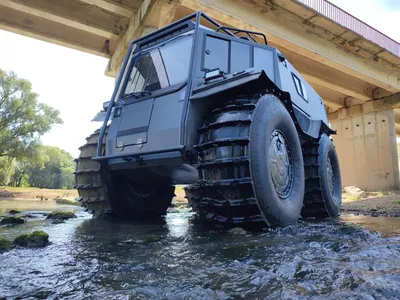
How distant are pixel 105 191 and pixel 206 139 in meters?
1.77

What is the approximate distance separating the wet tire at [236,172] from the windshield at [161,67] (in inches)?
36.1

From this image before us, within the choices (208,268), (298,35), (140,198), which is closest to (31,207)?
(140,198)

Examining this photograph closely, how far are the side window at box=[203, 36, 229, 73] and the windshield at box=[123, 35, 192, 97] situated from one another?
0.20m

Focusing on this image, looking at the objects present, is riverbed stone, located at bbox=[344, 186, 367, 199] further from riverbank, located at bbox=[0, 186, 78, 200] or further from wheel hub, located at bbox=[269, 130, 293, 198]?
riverbank, located at bbox=[0, 186, 78, 200]

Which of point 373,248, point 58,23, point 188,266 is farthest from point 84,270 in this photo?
point 58,23

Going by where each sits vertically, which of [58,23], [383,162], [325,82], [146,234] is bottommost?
[146,234]

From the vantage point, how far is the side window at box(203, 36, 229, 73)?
11.5 ft

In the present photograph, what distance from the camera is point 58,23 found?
35.2ft

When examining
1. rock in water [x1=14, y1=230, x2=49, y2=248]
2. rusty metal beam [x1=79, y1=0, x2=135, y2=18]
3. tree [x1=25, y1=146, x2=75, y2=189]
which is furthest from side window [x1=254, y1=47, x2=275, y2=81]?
tree [x1=25, y1=146, x2=75, y2=189]

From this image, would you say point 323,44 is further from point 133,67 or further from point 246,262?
point 246,262

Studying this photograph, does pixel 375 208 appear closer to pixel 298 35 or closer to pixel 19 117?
pixel 298 35

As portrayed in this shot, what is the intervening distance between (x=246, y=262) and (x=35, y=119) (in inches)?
1153

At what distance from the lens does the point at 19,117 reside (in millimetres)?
26328

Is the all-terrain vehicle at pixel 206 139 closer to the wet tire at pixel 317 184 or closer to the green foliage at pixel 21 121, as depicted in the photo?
the wet tire at pixel 317 184
